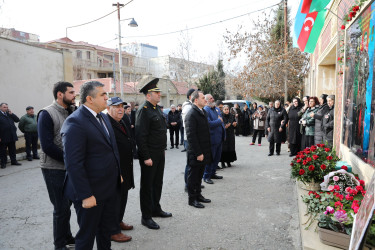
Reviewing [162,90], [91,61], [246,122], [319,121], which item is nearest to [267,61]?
[246,122]

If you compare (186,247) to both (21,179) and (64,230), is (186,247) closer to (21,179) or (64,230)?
(64,230)

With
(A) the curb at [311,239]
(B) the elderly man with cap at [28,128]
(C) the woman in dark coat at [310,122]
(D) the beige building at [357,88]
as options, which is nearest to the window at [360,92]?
(D) the beige building at [357,88]

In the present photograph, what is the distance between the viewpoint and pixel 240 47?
16984mm

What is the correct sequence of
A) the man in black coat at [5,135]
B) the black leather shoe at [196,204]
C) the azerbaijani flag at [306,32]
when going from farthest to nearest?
the man in black coat at [5,135] → the azerbaijani flag at [306,32] → the black leather shoe at [196,204]

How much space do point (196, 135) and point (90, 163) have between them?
7.45ft

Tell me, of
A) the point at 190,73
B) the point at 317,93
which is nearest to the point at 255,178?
the point at 317,93

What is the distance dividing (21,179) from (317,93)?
9952mm

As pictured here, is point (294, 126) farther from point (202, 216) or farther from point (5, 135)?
point (5, 135)

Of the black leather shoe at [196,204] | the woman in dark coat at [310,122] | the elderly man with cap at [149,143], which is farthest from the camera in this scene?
the woman in dark coat at [310,122]

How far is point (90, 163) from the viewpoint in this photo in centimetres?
251

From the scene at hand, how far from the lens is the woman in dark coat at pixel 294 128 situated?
861cm

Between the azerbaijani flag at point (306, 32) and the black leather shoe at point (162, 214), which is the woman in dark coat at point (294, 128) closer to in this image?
the azerbaijani flag at point (306, 32)

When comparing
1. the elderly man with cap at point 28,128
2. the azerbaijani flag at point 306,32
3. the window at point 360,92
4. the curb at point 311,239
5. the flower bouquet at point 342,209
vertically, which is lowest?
the curb at point 311,239

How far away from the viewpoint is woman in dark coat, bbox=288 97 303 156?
8609 mm
